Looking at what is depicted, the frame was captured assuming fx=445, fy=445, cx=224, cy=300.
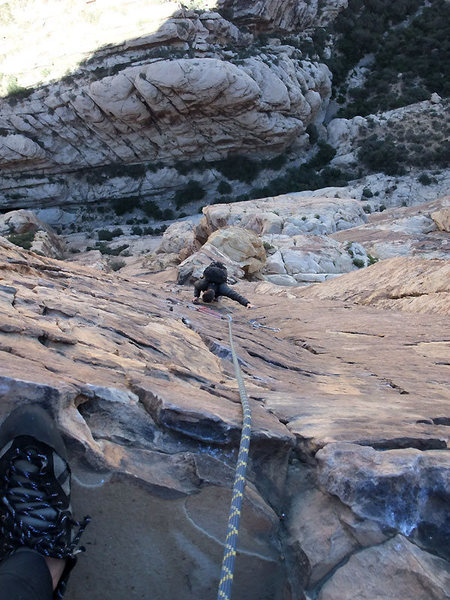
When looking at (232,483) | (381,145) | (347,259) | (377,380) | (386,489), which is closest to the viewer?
(386,489)

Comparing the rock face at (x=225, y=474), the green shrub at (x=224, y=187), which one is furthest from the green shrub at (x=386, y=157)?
the rock face at (x=225, y=474)

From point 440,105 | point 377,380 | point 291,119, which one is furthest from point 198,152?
point 377,380

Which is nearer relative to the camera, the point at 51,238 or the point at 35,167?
the point at 51,238

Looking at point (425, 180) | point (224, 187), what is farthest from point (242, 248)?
point (425, 180)

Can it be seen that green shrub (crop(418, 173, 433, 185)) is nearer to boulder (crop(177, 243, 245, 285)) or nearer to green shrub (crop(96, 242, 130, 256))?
green shrub (crop(96, 242, 130, 256))

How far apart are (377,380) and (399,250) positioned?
10693mm

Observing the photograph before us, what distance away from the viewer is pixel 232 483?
6.07ft

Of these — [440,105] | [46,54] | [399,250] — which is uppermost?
[46,54]

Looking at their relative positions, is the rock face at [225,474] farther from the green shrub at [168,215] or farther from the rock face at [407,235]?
the green shrub at [168,215]

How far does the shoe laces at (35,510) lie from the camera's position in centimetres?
160

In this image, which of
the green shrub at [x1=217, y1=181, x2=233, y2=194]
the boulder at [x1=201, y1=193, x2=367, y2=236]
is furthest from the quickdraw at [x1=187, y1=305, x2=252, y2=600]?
the green shrub at [x1=217, y1=181, x2=233, y2=194]

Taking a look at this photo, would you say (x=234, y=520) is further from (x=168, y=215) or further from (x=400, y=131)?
(x=400, y=131)

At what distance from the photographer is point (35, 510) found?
1640 millimetres

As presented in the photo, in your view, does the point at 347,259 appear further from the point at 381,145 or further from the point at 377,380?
the point at 381,145
